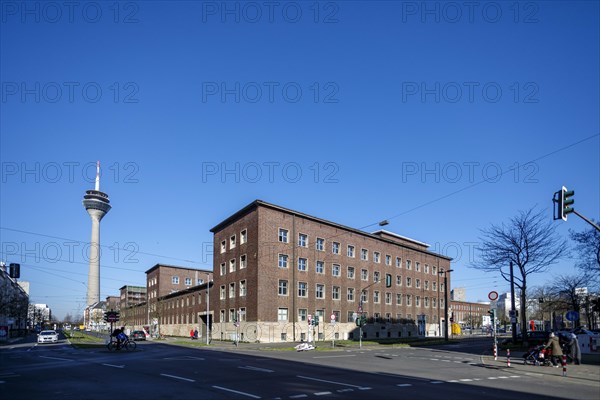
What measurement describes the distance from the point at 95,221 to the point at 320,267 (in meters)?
124

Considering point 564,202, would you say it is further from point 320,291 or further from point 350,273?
point 350,273

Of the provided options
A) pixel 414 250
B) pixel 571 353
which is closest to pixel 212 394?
pixel 571 353

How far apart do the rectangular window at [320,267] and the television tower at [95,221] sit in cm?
11929

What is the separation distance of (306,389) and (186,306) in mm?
69832

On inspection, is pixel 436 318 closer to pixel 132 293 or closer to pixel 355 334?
pixel 355 334

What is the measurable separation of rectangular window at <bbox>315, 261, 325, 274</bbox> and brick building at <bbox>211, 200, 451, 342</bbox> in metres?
0.01

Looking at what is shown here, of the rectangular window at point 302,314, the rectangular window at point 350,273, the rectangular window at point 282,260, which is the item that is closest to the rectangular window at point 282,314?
the rectangular window at point 302,314

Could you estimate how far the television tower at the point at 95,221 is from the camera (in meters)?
165

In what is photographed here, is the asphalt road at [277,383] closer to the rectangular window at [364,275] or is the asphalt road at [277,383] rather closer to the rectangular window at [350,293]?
the rectangular window at [350,293]

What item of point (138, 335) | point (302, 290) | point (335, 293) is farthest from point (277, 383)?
point (138, 335)

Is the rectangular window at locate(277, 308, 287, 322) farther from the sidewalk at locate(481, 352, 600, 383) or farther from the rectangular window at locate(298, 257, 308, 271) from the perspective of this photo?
the sidewalk at locate(481, 352, 600, 383)

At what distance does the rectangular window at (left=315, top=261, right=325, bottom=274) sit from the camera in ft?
204

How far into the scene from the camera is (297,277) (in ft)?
195

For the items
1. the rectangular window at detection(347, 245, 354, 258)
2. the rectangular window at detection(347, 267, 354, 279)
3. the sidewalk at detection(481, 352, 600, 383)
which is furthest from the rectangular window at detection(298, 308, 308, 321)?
the sidewalk at detection(481, 352, 600, 383)
